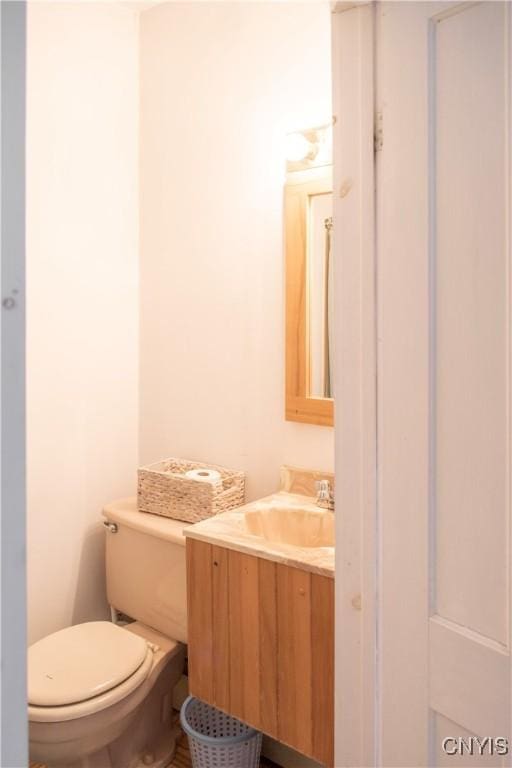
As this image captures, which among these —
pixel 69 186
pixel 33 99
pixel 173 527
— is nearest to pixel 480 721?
pixel 173 527

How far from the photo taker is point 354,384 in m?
1.01

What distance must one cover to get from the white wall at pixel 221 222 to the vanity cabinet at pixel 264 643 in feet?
1.64

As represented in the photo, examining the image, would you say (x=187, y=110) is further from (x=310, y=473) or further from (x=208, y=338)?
(x=310, y=473)

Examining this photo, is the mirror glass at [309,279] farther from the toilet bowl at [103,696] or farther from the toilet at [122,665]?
the toilet bowl at [103,696]

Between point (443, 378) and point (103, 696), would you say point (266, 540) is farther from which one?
point (443, 378)

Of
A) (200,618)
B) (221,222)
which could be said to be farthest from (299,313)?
(200,618)

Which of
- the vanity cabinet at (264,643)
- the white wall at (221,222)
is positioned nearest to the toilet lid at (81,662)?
the vanity cabinet at (264,643)

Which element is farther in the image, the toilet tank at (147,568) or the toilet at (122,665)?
the toilet tank at (147,568)

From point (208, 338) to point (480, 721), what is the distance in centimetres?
151

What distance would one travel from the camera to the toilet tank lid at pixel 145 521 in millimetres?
1815

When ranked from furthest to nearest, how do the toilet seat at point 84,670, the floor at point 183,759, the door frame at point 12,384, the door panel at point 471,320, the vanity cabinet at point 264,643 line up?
the floor at point 183,759 < the toilet seat at point 84,670 < the vanity cabinet at point 264,643 < the door panel at point 471,320 < the door frame at point 12,384

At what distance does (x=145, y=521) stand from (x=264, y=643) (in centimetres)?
63

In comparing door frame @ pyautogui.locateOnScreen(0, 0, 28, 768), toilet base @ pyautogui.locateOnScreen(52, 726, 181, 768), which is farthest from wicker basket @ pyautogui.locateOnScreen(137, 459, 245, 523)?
door frame @ pyautogui.locateOnScreen(0, 0, 28, 768)

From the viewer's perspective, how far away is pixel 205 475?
1.95m
